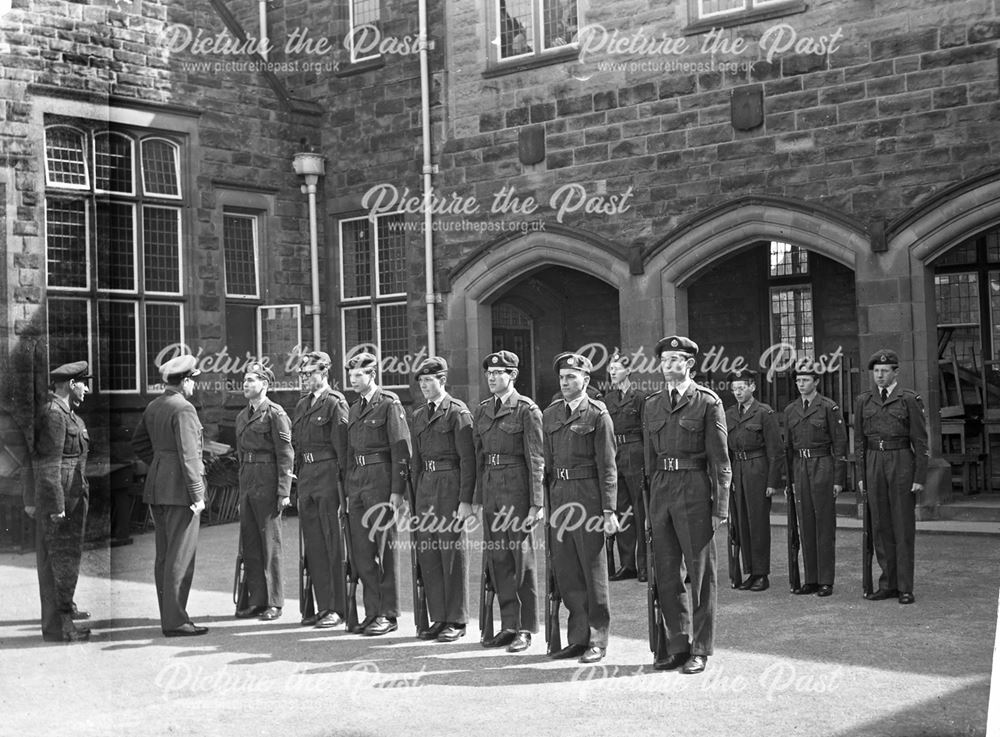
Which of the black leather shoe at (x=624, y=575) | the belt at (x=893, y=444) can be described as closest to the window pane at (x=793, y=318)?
the black leather shoe at (x=624, y=575)

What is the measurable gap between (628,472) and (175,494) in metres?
4.20

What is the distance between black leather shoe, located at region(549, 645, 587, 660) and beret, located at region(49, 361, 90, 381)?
3.70 m

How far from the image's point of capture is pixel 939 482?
42.5 feet

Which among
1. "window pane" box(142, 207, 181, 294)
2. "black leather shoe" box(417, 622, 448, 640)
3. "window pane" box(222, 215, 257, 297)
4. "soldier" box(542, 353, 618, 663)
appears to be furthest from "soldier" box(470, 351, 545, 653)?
"window pane" box(222, 215, 257, 297)

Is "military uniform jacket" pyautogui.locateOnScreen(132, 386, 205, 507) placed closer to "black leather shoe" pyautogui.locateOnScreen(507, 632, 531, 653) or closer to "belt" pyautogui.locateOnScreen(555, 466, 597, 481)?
"black leather shoe" pyautogui.locateOnScreen(507, 632, 531, 653)

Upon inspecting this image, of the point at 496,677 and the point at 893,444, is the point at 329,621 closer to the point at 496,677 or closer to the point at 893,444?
the point at 496,677

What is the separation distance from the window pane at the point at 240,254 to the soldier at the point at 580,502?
929cm

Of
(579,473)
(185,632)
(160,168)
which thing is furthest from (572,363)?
(160,168)

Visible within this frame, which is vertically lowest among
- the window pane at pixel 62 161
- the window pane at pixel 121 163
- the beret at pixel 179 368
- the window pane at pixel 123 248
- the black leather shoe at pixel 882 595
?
the black leather shoe at pixel 882 595

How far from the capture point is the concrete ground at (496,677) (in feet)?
19.9

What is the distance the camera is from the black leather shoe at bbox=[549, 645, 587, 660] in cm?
771

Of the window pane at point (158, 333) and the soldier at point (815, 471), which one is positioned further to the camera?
the window pane at point (158, 333)

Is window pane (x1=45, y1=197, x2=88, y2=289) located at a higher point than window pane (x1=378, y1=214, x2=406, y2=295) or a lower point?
lower

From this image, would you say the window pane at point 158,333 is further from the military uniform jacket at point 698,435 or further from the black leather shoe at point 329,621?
the military uniform jacket at point 698,435
